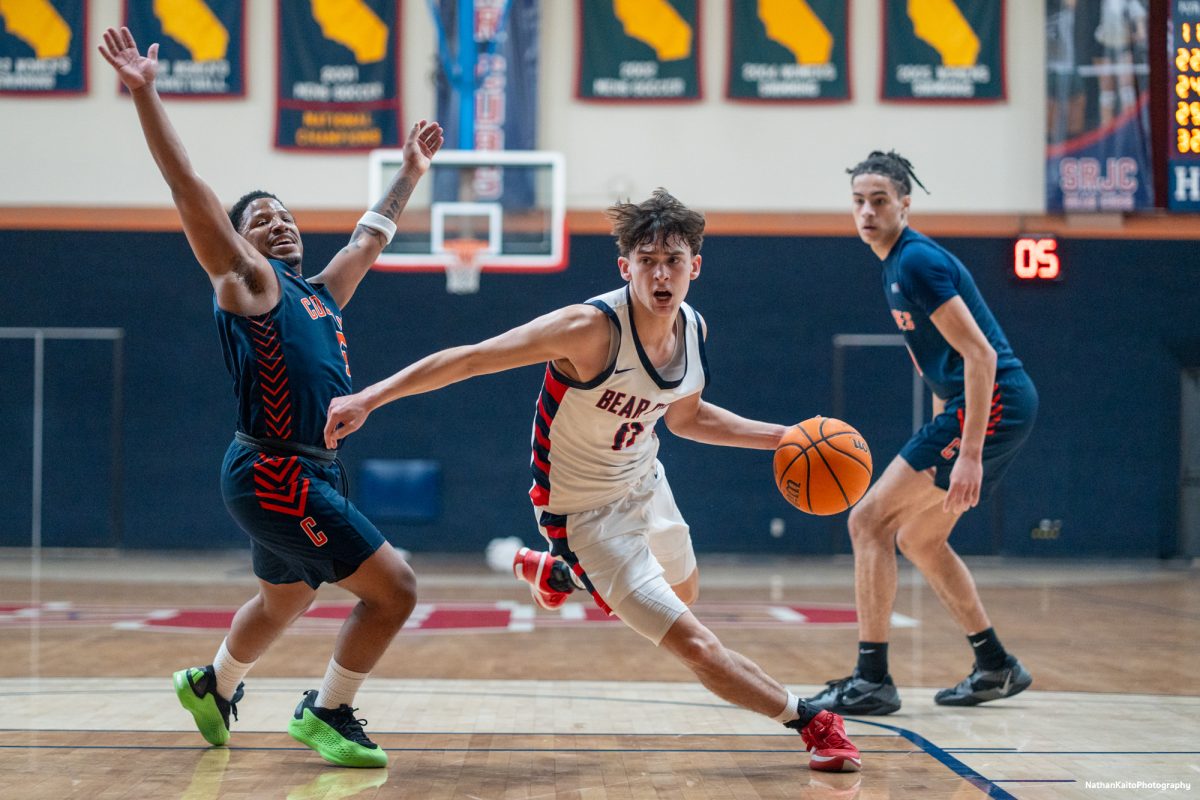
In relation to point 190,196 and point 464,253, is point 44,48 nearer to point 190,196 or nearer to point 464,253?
point 464,253

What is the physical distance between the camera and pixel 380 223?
3850 millimetres

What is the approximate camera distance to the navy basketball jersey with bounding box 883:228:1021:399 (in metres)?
4.11

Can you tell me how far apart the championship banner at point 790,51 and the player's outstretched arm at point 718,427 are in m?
8.56

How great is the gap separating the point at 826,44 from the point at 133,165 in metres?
6.91

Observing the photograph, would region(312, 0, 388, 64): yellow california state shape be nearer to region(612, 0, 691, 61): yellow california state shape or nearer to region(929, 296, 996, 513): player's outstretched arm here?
region(612, 0, 691, 61): yellow california state shape

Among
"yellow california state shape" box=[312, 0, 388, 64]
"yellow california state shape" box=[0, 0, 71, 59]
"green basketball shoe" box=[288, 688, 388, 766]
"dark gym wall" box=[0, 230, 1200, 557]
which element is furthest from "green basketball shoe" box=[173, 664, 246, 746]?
"yellow california state shape" box=[0, 0, 71, 59]

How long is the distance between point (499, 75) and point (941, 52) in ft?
14.2

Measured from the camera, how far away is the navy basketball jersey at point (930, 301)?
411cm

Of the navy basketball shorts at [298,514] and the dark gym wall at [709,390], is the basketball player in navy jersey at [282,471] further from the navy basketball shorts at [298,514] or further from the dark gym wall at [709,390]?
the dark gym wall at [709,390]

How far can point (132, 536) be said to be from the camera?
1187 centimetres

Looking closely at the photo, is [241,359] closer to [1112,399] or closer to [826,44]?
[826,44]

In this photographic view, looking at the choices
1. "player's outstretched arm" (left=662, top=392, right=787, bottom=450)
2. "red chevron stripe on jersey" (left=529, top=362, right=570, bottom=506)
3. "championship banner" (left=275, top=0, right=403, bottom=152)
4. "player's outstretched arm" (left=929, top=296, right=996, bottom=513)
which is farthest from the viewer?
"championship banner" (left=275, top=0, right=403, bottom=152)

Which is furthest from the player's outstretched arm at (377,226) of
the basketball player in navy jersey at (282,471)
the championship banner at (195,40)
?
the championship banner at (195,40)

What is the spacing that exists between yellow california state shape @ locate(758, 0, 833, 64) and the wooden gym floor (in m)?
5.95
